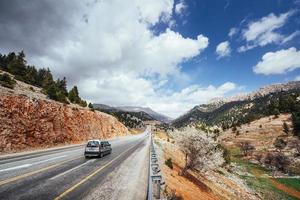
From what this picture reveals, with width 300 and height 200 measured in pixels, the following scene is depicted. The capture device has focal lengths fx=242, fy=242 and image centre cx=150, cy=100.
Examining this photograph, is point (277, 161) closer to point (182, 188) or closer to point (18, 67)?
point (182, 188)

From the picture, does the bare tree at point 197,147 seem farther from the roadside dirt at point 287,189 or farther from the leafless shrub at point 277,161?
the leafless shrub at point 277,161

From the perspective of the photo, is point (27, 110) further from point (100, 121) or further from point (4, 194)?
point (100, 121)

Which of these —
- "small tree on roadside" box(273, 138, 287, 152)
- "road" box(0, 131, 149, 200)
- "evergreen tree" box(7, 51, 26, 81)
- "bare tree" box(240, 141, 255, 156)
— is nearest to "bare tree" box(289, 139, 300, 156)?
"small tree on roadside" box(273, 138, 287, 152)

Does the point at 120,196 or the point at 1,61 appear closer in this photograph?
the point at 120,196

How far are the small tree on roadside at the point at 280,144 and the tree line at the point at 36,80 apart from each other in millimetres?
68377

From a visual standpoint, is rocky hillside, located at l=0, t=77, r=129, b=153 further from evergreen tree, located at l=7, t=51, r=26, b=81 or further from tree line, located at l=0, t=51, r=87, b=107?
evergreen tree, located at l=7, t=51, r=26, b=81

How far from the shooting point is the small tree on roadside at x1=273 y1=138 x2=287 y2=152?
85562mm

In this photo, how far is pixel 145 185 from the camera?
42.9 ft

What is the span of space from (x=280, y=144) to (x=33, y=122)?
8409 centimetres

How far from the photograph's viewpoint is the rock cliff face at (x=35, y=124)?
28.8 meters

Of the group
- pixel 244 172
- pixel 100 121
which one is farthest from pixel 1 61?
pixel 244 172

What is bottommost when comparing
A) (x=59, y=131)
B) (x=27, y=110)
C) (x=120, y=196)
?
(x=120, y=196)

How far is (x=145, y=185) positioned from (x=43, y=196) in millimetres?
5560

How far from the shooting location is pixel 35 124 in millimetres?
34312
